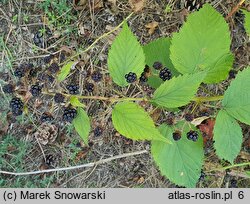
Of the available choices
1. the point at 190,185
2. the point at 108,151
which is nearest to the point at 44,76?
the point at 190,185

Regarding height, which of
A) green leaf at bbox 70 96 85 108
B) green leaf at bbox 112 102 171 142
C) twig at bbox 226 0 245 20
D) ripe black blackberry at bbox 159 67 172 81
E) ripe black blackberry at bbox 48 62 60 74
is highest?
twig at bbox 226 0 245 20

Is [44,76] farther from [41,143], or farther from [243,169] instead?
[243,169]

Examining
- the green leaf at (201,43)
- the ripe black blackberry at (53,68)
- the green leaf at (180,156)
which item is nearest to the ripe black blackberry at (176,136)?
the green leaf at (180,156)

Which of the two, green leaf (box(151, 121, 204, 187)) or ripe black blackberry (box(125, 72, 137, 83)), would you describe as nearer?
ripe black blackberry (box(125, 72, 137, 83))

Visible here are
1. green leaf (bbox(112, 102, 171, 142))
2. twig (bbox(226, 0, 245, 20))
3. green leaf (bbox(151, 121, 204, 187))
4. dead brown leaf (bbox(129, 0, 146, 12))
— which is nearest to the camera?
green leaf (bbox(112, 102, 171, 142))

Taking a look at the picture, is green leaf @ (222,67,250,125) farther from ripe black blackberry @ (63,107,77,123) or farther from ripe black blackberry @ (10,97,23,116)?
ripe black blackberry @ (10,97,23,116)

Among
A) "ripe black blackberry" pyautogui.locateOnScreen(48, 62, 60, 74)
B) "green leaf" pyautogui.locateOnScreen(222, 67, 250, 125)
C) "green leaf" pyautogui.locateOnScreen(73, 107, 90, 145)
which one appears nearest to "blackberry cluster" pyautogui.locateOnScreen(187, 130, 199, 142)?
"green leaf" pyautogui.locateOnScreen(222, 67, 250, 125)

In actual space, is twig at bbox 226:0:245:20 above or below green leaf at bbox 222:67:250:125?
above

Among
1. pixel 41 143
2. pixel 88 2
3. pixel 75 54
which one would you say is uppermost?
pixel 88 2

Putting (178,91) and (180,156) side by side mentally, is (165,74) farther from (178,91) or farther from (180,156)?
(180,156)
